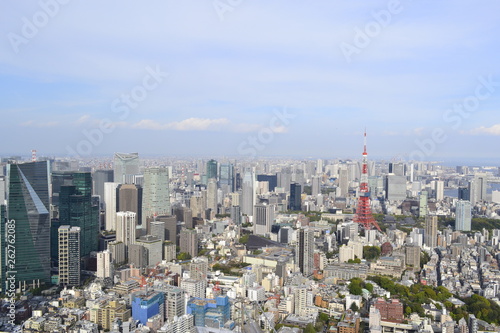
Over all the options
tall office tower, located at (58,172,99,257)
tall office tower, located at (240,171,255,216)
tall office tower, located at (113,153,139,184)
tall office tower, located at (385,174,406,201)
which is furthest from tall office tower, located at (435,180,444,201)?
tall office tower, located at (58,172,99,257)

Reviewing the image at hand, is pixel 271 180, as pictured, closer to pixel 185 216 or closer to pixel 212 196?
pixel 212 196

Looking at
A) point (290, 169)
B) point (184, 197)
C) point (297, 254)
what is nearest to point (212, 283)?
point (297, 254)

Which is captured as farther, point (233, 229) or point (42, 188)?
point (233, 229)

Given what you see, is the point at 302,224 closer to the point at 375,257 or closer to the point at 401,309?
the point at 375,257

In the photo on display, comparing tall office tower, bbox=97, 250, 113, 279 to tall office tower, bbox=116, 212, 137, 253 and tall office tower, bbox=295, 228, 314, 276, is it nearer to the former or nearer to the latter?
tall office tower, bbox=116, 212, 137, 253

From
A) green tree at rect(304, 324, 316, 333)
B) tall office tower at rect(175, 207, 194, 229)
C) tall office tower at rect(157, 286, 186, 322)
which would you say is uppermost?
tall office tower at rect(175, 207, 194, 229)

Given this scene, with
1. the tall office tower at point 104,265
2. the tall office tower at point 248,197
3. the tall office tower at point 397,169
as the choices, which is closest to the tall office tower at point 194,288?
the tall office tower at point 104,265
